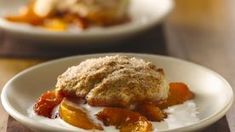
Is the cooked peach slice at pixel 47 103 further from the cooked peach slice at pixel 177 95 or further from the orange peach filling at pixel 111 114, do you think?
the cooked peach slice at pixel 177 95

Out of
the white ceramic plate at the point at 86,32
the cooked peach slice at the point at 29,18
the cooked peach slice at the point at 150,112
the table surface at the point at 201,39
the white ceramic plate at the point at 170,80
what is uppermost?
the cooked peach slice at the point at 150,112

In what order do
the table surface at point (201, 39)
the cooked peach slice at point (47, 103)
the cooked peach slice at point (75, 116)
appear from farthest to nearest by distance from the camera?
the table surface at point (201, 39) → the cooked peach slice at point (47, 103) → the cooked peach slice at point (75, 116)

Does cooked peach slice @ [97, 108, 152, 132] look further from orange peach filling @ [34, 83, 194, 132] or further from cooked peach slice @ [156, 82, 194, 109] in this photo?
cooked peach slice @ [156, 82, 194, 109]

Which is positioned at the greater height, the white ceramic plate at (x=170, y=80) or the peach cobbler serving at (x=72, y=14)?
the white ceramic plate at (x=170, y=80)

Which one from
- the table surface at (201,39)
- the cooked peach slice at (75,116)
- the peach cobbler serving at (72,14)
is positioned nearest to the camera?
the cooked peach slice at (75,116)

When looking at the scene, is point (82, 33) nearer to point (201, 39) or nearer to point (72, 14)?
point (72, 14)

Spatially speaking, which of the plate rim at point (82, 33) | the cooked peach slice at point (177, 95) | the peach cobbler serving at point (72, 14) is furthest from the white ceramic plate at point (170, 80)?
the peach cobbler serving at point (72, 14)

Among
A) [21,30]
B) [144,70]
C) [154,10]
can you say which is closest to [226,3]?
[154,10]
